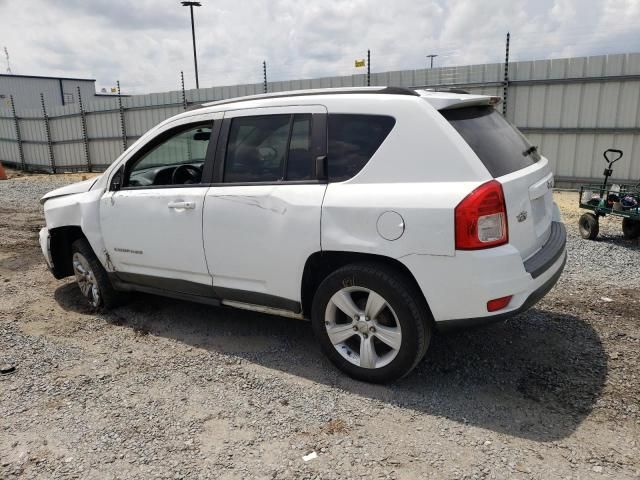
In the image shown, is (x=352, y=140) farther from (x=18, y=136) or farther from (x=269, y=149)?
(x=18, y=136)

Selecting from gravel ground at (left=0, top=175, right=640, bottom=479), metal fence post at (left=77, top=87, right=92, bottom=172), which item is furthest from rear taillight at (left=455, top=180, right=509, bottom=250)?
metal fence post at (left=77, top=87, right=92, bottom=172)

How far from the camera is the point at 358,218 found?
10.3 feet

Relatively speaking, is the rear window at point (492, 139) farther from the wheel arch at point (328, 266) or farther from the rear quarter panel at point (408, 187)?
the wheel arch at point (328, 266)

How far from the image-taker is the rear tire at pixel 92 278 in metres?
4.82

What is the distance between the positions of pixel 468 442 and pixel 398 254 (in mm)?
1107

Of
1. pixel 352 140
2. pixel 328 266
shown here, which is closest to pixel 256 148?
pixel 352 140

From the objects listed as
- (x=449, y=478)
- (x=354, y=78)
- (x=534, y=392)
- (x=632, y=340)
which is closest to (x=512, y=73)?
(x=354, y=78)

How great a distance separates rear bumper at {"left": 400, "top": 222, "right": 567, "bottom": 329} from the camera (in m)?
2.88

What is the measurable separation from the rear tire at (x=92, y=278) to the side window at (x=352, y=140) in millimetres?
2705

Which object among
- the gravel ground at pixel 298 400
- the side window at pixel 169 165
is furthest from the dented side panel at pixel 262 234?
the gravel ground at pixel 298 400

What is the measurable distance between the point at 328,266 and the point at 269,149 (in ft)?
3.11

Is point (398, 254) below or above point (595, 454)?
above

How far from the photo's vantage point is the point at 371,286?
3.17 m

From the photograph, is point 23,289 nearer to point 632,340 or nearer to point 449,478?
point 449,478
